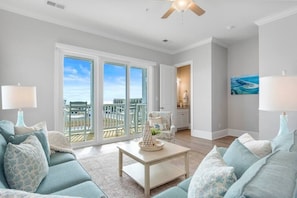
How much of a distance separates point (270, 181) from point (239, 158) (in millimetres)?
420

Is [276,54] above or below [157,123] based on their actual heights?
above

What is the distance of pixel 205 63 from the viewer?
14.9 feet

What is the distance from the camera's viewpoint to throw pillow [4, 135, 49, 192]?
115 centimetres

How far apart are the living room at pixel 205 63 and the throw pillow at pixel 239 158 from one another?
284 centimetres

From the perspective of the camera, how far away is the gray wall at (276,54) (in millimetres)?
2994

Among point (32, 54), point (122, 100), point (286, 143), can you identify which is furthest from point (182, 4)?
point (32, 54)

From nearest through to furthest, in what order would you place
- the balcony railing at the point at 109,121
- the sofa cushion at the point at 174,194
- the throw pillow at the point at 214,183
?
1. the throw pillow at the point at 214,183
2. the sofa cushion at the point at 174,194
3. the balcony railing at the point at 109,121

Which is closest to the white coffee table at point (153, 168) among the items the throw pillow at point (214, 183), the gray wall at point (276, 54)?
the throw pillow at point (214, 183)

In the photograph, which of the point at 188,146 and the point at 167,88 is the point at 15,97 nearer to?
the point at 188,146

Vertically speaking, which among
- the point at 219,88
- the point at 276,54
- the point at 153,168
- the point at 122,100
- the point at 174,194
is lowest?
the point at 153,168

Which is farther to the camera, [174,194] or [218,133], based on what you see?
[218,133]

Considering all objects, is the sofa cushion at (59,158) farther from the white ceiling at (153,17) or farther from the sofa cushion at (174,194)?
the white ceiling at (153,17)

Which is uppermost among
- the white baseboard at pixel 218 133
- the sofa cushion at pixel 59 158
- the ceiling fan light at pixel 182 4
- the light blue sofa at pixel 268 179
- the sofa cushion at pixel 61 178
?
the ceiling fan light at pixel 182 4

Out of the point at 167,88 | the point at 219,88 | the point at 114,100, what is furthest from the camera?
the point at 167,88
